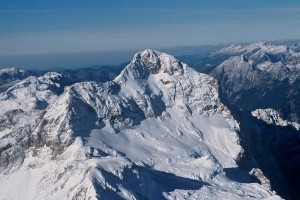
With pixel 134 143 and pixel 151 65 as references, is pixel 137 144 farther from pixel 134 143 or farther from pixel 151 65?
pixel 151 65

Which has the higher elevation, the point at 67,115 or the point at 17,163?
the point at 67,115

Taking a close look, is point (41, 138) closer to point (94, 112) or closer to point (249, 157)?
point (94, 112)

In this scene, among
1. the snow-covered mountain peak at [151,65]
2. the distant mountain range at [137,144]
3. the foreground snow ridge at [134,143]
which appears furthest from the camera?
the snow-covered mountain peak at [151,65]

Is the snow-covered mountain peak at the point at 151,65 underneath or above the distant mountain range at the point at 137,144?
above

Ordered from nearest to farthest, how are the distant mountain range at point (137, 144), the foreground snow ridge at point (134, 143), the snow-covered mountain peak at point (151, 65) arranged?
1. the foreground snow ridge at point (134, 143)
2. the distant mountain range at point (137, 144)
3. the snow-covered mountain peak at point (151, 65)

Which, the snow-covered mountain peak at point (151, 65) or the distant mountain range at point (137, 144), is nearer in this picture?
the distant mountain range at point (137, 144)

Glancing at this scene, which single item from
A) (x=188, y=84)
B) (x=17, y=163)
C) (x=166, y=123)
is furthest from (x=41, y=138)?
(x=188, y=84)

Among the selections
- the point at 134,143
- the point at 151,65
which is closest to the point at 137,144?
the point at 134,143

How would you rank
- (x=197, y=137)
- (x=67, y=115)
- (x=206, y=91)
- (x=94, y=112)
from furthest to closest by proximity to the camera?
(x=206, y=91)
(x=197, y=137)
(x=94, y=112)
(x=67, y=115)
